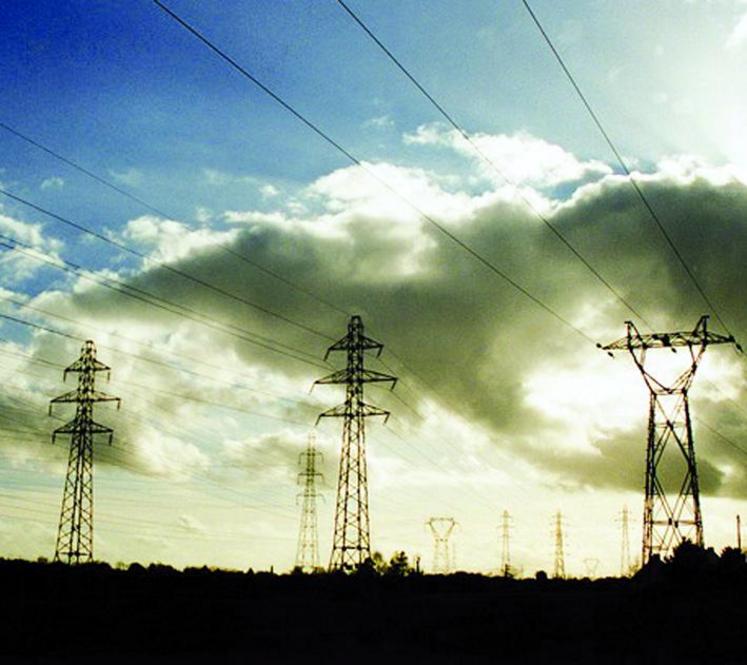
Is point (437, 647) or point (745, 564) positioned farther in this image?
point (745, 564)

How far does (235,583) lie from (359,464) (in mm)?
8270

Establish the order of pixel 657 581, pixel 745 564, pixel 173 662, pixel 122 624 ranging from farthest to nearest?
pixel 745 564
pixel 657 581
pixel 122 624
pixel 173 662

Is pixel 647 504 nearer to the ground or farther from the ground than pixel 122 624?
farther from the ground

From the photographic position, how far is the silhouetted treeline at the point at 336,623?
2316cm

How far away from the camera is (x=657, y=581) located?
1628 inches

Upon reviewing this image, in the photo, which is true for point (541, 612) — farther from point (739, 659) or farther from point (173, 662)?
point (173, 662)

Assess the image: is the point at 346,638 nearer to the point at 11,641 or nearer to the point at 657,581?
the point at 11,641

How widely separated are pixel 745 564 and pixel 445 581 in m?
15.7

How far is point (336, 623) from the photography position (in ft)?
96.3

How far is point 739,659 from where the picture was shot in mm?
24781

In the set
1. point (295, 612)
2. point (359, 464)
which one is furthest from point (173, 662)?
point (359, 464)

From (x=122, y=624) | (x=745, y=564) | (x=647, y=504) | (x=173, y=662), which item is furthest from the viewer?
(x=745, y=564)

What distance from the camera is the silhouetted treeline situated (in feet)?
76.0

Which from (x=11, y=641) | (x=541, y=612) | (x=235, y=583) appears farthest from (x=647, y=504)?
(x=11, y=641)
